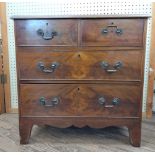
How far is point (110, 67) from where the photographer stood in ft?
4.46

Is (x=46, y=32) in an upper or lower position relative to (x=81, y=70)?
upper

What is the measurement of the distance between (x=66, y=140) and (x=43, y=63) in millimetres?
592

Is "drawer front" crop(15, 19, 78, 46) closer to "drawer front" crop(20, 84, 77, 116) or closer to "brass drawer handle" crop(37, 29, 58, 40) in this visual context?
"brass drawer handle" crop(37, 29, 58, 40)

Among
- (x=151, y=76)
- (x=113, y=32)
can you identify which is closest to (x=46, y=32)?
(x=113, y=32)

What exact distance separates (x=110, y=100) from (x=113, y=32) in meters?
0.43

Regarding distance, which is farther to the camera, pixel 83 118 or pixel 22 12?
pixel 22 12

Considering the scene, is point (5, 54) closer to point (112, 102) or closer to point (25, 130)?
point (25, 130)

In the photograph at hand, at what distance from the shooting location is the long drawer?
1.39m

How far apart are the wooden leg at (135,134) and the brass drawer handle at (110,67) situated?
40 centimetres

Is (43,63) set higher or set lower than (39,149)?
higher

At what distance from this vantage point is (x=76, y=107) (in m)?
1.42

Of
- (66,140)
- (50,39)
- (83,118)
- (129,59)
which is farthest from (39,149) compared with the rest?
(129,59)

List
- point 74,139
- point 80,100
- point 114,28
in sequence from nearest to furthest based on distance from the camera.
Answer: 1. point 114,28
2. point 80,100
3. point 74,139

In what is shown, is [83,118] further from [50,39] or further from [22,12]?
[22,12]
